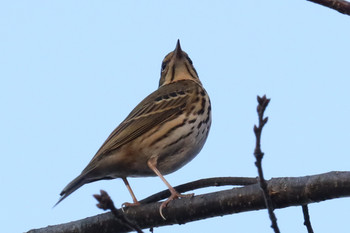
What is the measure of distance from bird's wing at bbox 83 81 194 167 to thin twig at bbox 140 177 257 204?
1137 millimetres

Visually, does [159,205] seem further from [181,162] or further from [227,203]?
[181,162]

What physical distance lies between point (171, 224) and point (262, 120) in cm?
226

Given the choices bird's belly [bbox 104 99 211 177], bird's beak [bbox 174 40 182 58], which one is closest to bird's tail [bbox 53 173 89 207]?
bird's belly [bbox 104 99 211 177]

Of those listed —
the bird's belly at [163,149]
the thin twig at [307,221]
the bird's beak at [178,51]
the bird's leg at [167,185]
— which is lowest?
the thin twig at [307,221]

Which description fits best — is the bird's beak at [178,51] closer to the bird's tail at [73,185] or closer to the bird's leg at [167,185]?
the bird's leg at [167,185]

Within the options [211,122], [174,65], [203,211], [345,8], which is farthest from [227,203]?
[174,65]

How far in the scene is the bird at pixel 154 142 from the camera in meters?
6.96

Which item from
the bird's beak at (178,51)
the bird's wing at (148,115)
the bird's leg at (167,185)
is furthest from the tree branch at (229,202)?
the bird's beak at (178,51)

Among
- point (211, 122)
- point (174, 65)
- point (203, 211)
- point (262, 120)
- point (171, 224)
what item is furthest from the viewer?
point (174, 65)

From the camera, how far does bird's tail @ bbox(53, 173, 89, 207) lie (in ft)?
21.0

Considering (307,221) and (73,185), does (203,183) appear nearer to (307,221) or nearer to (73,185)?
(307,221)

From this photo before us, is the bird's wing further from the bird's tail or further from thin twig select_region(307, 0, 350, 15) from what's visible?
thin twig select_region(307, 0, 350, 15)

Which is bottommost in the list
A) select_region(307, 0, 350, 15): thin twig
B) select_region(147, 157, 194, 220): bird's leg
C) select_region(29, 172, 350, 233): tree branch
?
select_region(29, 172, 350, 233): tree branch

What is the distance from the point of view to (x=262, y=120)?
3.47 metres
